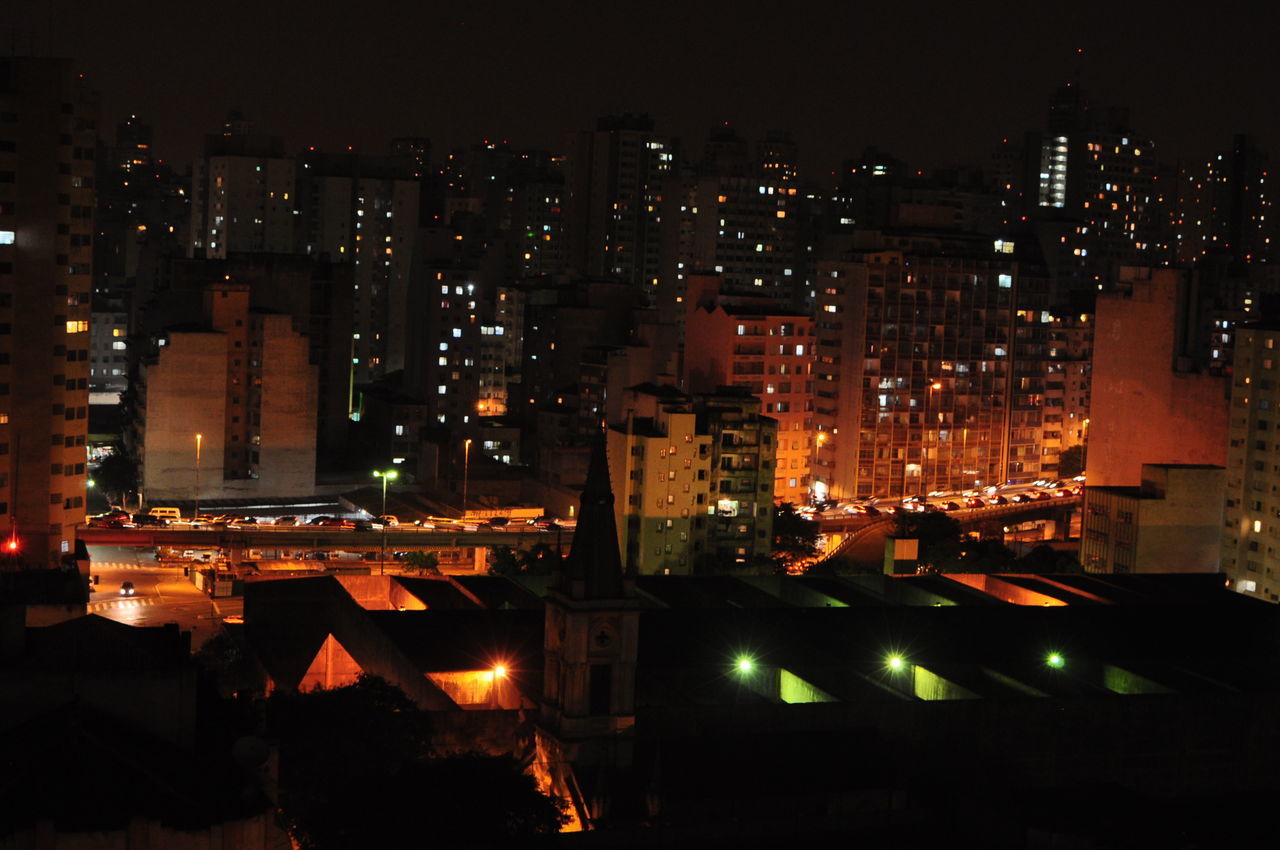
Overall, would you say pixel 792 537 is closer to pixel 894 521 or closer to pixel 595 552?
pixel 894 521

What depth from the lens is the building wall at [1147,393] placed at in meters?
54.0

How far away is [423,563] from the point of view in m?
43.0

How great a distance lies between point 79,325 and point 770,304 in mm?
25293

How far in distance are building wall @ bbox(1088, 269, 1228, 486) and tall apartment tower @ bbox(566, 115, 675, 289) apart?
32801 millimetres

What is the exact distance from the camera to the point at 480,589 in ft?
101

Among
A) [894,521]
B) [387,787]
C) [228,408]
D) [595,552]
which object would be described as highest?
[595,552]

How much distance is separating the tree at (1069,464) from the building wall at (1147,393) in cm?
738

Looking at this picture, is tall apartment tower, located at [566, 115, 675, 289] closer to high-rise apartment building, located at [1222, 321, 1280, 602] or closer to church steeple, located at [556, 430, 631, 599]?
high-rise apartment building, located at [1222, 321, 1280, 602]

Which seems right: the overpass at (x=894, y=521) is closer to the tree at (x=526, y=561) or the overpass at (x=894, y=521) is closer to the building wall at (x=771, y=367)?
the building wall at (x=771, y=367)

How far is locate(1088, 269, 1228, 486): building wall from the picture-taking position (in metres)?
54.0

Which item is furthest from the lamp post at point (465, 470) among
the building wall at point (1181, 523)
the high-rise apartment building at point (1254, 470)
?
the high-rise apartment building at point (1254, 470)

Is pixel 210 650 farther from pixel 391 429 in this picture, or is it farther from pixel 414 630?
pixel 391 429

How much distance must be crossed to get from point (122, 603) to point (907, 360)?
29.4 meters

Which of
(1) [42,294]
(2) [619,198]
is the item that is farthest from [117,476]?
(2) [619,198]
